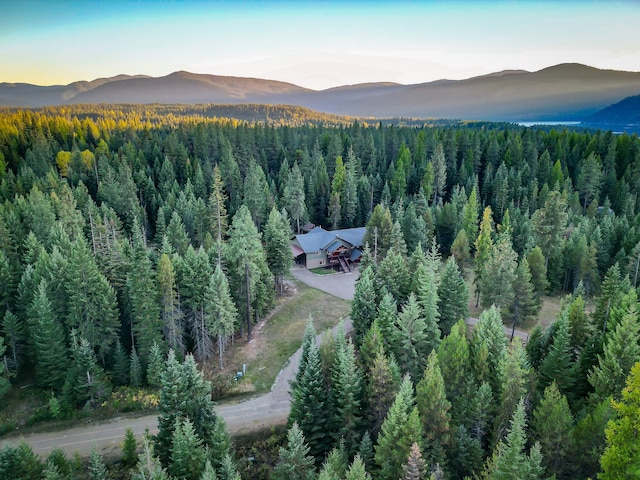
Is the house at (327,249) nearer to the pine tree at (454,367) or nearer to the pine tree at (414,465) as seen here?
the pine tree at (454,367)

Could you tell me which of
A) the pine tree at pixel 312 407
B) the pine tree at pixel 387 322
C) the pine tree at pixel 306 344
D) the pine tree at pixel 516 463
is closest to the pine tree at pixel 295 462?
the pine tree at pixel 312 407

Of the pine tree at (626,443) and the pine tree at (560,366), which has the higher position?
the pine tree at (626,443)

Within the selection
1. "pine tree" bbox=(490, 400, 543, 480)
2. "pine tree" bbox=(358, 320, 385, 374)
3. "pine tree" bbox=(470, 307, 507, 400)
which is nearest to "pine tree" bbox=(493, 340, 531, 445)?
"pine tree" bbox=(470, 307, 507, 400)

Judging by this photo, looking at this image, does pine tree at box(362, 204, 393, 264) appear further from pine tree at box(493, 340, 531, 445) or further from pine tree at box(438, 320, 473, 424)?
pine tree at box(493, 340, 531, 445)

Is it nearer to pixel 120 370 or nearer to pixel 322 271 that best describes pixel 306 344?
pixel 120 370

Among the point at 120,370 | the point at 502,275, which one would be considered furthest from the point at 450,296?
the point at 120,370
